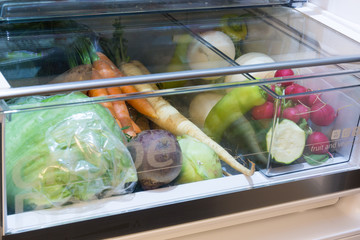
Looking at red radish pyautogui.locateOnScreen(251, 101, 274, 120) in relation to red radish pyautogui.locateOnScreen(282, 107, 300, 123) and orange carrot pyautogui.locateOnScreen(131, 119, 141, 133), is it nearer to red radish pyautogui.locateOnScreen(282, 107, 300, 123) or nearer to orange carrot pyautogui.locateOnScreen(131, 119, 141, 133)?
red radish pyautogui.locateOnScreen(282, 107, 300, 123)

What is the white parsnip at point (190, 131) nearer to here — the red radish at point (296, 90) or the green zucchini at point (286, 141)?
the green zucchini at point (286, 141)

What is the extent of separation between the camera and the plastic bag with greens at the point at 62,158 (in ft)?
2.41

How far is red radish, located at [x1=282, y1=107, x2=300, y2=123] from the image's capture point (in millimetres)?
872

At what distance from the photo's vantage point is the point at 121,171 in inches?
31.2

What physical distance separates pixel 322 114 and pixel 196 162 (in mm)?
289

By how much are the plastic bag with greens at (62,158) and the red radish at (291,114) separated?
32cm

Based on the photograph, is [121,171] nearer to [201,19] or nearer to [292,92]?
[292,92]

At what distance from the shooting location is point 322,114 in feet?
3.03

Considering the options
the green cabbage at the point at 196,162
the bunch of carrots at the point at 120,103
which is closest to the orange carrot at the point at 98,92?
the bunch of carrots at the point at 120,103

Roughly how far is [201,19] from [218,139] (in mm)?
367

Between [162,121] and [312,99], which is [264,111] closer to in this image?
[312,99]

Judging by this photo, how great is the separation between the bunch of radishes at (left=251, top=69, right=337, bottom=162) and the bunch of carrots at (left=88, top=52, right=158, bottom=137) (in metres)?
0.22

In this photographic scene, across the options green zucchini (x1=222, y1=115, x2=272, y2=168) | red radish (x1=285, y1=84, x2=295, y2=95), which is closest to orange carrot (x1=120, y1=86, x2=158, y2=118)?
green zucchini (x1=222, y1=115, x2=272, y2=168)

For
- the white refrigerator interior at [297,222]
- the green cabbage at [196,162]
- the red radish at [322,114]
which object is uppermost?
the red radish at [322,114]
